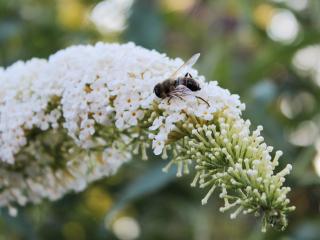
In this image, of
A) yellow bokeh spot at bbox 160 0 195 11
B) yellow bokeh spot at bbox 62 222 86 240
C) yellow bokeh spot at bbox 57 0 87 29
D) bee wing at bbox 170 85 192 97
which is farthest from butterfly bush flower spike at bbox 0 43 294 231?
yellow bokeh spot at bbox 160 0 195 11

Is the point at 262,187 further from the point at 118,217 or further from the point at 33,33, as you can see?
the point at 33,33

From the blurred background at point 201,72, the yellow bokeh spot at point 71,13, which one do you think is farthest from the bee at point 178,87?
the yellow bokeh spot at point 71,13

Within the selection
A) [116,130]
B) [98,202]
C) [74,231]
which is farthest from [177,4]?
[116,130]

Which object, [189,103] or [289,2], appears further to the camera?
[289,2]

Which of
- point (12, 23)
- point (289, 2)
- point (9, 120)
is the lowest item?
point (9, 120)

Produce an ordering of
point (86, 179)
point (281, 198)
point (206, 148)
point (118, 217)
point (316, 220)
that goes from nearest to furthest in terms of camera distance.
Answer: point (281, 198) → point (206, 148) → point (86, 179) → point (316, 220) → point (118, 217)

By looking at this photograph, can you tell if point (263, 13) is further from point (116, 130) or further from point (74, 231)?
point (116, 130)

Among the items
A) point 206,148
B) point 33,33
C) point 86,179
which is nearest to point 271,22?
point 33,33

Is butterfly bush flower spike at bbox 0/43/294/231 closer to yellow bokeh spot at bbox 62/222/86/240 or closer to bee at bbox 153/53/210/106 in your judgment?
bee at bbox 153/53/210/106
